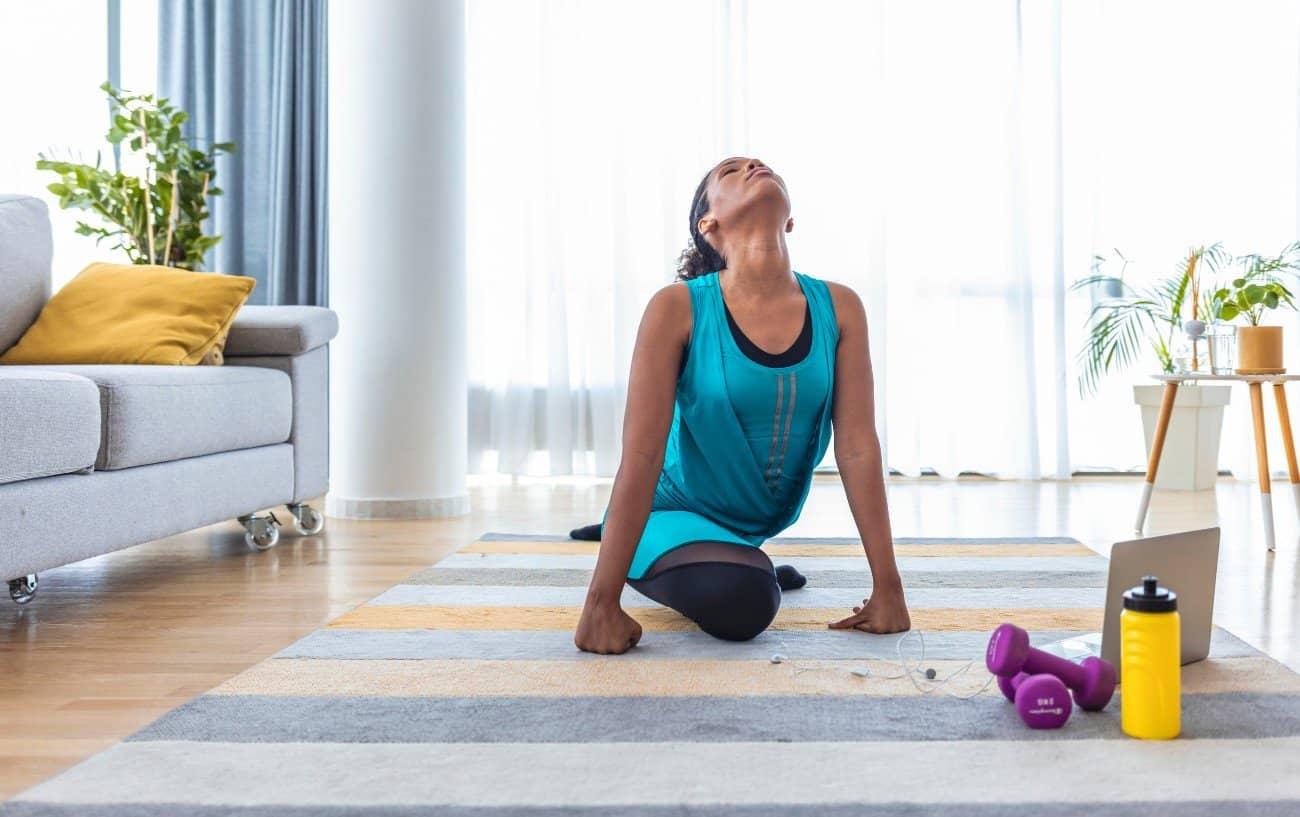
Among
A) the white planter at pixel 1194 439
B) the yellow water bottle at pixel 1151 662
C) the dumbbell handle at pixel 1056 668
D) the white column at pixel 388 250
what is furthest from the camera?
the white planter at pixel 1194 439

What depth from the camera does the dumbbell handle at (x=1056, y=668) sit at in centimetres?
135

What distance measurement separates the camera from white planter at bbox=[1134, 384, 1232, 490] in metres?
4.02

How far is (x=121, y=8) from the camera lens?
4.68 meters

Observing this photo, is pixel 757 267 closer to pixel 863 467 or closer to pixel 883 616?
pixel 863 467

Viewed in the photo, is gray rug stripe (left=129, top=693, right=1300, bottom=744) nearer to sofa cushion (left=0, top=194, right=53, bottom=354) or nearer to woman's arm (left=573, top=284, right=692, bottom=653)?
woman's arm (left=573, top=284, right=692, bottom=653)

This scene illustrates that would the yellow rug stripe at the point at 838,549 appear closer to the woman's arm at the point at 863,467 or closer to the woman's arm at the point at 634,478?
the woman's arm at the point at 863,467

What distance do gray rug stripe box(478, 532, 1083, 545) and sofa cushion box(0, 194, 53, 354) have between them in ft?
4.03

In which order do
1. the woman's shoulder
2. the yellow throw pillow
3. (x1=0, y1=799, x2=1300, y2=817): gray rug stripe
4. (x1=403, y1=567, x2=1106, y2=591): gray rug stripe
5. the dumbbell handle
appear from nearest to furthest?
(x1=0, y1=799, x2=1300, y2=817): gray rug stripe
the dumbbell handle
the woman's shoulder
(x1=403, y1=567, x2=1106, y2=591): gray rug stripe
the yellow throw pillow

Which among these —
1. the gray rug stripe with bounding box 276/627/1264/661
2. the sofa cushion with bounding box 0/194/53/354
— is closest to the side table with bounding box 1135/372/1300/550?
the gray rug stripe with bounding box 276/627/1264/661

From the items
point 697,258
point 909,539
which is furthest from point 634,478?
point 909,539

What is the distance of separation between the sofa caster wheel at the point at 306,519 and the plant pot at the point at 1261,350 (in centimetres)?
237

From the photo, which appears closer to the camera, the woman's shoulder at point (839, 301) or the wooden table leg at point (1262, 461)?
the woman's shoulder at point (839, 301)

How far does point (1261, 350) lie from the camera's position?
278 cm

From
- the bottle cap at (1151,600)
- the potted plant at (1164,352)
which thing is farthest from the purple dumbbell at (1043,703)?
the potted plant at (1164,352)
